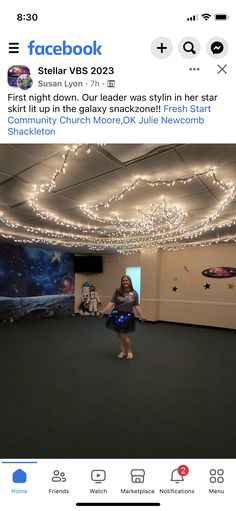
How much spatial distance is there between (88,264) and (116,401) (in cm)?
749

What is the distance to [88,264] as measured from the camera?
9938 mm

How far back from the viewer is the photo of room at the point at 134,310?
2131mm

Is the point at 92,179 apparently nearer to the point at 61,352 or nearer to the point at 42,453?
the point at 42,453

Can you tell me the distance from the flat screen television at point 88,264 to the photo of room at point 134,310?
201 centimetres

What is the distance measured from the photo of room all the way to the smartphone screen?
3 centimetres

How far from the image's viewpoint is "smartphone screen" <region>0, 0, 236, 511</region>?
2.92ft
